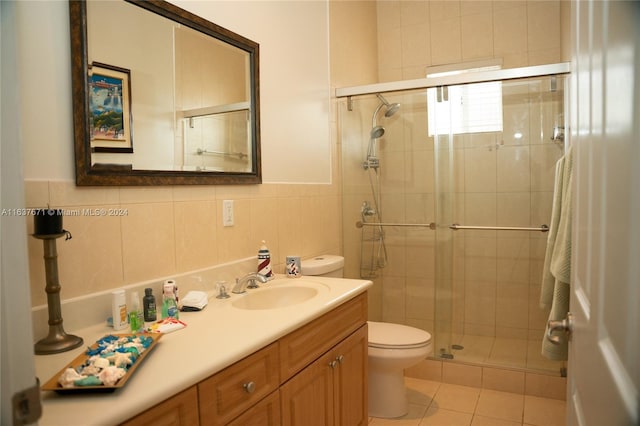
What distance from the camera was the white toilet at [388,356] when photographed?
7.62 ft

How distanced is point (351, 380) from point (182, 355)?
3.16ft

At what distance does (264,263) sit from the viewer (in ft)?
6.57

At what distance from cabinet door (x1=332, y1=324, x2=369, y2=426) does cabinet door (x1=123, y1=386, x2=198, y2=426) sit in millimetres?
766

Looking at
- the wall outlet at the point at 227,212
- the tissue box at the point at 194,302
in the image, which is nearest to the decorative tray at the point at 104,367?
the tissue box at the point at 194,302

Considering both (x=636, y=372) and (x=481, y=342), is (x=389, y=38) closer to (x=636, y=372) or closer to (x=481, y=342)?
(x=481, y=342)

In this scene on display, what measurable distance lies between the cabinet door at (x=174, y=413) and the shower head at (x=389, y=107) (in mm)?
2406

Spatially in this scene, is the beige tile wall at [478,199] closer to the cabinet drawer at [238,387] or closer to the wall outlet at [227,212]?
the wall outlet at [227,212]

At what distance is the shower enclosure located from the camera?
2781mm

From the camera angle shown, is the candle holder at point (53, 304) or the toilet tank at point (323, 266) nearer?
the candle holder at point (53, 304)

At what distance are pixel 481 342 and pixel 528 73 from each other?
72.5 inches

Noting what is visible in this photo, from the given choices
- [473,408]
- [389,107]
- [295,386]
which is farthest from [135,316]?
[389,107]

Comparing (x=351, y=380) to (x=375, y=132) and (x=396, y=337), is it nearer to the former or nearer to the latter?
(x=396, y=337)

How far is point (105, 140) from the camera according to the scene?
4.58 feet

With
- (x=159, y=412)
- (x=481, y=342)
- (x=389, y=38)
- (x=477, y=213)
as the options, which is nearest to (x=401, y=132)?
(x=477, y=213)
